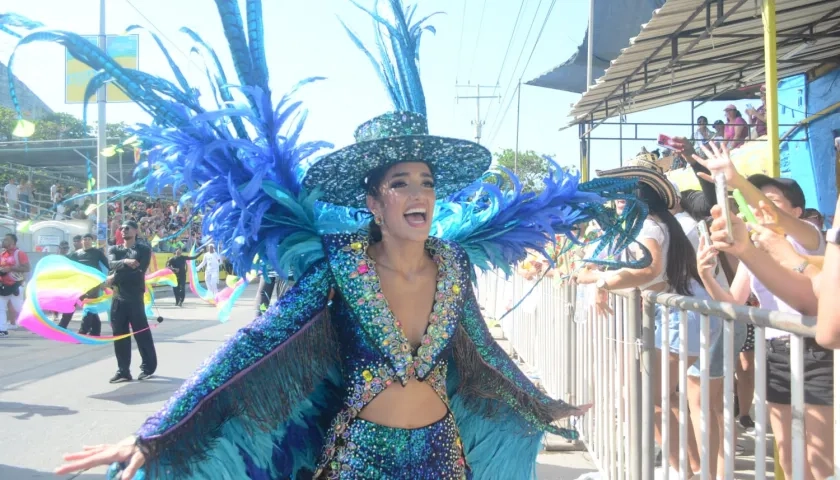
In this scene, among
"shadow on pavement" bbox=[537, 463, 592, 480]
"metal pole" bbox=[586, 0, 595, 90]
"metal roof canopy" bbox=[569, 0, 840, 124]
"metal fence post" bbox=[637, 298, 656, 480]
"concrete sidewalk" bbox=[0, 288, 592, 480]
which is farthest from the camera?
"metal pole" bbox=[586, 0, 595, 90]

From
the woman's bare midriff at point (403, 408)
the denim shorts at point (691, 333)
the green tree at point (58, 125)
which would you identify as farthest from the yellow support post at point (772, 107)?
the green tree at point (58, 125)

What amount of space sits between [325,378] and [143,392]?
4.98 m

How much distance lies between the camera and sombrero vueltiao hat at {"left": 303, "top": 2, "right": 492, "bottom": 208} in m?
2.23

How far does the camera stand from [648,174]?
11.4 ft

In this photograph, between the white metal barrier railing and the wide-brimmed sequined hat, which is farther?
the wide-brimmed sequined hat

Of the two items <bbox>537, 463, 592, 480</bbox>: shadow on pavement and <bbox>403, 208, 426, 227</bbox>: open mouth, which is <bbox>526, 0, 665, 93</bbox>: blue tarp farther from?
<bbox>403, 208, 426, 227</bbox>: open mouth

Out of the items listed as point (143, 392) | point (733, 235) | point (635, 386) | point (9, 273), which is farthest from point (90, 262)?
point (733, 235)

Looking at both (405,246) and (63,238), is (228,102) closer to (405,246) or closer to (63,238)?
(405,246)

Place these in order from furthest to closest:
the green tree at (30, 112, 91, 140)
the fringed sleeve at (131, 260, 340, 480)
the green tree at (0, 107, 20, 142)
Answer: the green tree at (0, 107, 20, 142)
the green tree at (30, 112, 91, 140)
the fringed sleeve at (131, 260, 340, 480)

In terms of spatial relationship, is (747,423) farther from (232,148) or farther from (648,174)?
(232,148)

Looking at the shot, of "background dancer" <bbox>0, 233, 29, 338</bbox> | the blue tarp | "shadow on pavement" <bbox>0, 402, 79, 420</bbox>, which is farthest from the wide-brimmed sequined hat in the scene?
"background dancer" <bbox>0, 233, 29, 338</bbox>

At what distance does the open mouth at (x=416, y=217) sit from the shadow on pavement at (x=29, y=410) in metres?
4.86

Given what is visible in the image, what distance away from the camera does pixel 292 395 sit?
218 cm

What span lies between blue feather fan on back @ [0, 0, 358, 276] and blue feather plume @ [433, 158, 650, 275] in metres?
0.68
